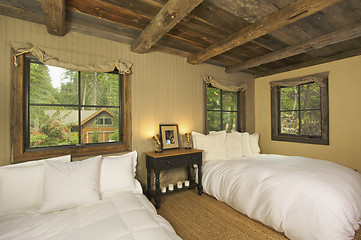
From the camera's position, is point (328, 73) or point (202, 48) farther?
point (328, 73)

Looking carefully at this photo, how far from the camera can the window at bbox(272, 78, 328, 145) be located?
3326 millimetres

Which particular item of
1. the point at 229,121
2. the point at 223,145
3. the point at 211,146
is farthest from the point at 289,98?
the point at 211,146

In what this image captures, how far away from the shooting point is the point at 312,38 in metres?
2.50

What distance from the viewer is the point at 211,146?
10.2 ft

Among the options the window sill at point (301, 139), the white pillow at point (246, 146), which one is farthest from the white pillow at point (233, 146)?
the window sill at point (301, 139)

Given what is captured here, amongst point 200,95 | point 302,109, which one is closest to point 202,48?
point 200,95

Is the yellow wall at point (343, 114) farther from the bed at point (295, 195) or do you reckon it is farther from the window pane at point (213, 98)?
the window pane at point (213, 98)

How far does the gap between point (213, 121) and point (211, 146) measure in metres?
0.80

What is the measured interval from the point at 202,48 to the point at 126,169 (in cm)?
228

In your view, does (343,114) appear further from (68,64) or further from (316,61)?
Answer: (68,64)

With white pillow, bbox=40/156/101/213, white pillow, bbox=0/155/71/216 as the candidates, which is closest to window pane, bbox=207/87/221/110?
white pillow, bbox=40/156/101/213

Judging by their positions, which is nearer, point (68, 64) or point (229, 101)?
point (68, 64)

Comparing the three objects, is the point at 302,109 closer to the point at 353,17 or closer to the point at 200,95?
the point at 353,17

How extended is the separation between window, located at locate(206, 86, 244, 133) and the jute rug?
154 centimetres
